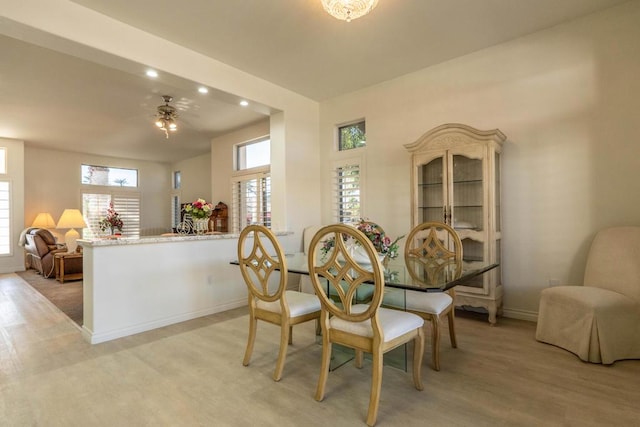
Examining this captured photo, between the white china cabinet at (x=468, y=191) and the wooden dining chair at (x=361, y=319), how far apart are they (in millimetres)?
1655

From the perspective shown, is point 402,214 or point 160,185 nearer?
point 402,214

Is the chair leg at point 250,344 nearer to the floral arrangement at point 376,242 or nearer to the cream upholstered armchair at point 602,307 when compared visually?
Answer: the floral arrangement at point 376,242

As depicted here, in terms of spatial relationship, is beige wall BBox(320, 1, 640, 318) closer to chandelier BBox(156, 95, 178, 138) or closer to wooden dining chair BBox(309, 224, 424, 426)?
wooden dining chair BBox(309, 224, 424, 426)

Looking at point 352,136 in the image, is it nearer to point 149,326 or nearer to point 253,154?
point 253,154

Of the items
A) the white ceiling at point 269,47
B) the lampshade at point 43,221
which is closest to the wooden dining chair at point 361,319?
the white ceiling at point 269,47

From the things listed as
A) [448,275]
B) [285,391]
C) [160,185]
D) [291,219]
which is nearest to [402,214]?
[291,219]

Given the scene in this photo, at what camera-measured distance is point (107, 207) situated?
9.00m

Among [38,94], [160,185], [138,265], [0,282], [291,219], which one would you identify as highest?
[38,94]

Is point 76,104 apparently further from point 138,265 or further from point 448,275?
point 448,275

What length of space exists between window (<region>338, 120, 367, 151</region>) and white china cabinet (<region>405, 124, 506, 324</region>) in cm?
118

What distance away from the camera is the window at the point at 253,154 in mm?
6160

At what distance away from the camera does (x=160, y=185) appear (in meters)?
10.1

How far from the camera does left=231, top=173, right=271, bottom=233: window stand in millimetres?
6070

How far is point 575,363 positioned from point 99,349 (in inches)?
150
